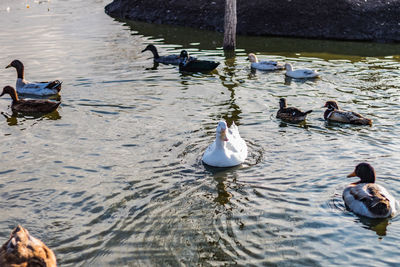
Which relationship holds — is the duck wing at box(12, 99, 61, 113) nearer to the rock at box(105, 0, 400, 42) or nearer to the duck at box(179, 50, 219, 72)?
the duck at box(179, 50, 219, 72)

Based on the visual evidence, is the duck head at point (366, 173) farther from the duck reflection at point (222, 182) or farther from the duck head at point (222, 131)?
the duck head at point (222, 131)

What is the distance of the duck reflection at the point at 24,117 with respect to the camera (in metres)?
14.4

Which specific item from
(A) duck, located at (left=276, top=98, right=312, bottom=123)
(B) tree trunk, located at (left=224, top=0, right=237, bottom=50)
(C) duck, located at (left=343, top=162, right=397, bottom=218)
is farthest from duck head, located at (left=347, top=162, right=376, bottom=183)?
(B) tree trunk, located at (left=224, top=0, right=237, bottom=50)

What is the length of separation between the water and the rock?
4.89 m

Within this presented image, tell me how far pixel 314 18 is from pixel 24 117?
17192mm

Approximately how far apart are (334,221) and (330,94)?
8147 mm

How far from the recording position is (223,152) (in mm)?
10781

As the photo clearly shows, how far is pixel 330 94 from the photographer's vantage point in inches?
630

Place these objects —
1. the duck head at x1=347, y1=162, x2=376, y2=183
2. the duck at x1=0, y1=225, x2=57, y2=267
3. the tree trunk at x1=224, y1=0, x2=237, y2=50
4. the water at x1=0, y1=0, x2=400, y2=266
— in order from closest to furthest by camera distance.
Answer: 1. the duck at x1=0, y1=225, x2=57, y2=267
2. the water at x1=0, y1=0, x2=400, y2=266
3. the duck head at x1=347, y1=162, x2=376, y2=183
4. the tree trunk at x1=224, y1=0, x2=237, y2=50

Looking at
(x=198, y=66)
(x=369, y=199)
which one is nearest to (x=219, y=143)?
(x=369, y=199)

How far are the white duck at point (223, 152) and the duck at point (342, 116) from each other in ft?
11.6

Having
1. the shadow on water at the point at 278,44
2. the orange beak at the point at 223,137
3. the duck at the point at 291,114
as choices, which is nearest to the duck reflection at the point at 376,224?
the orange beak at the point at 223,137

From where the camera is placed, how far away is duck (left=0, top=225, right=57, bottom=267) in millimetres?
6125

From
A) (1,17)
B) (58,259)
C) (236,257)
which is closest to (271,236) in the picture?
(236,257)
